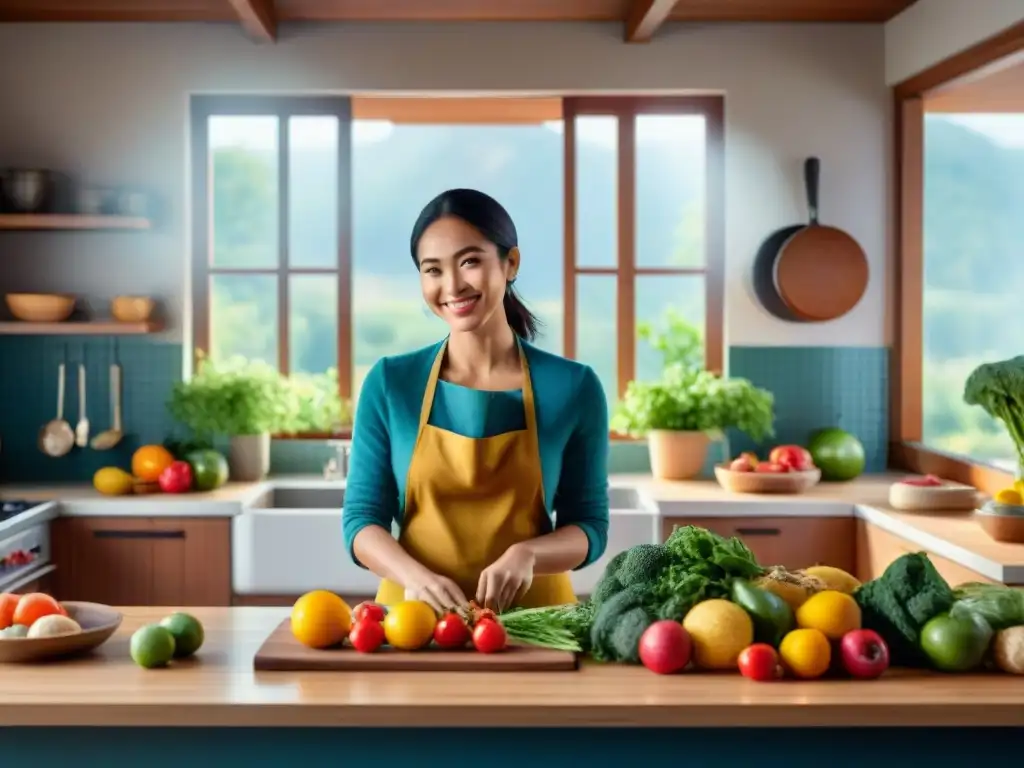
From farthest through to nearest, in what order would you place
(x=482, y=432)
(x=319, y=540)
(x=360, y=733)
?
(x=319, y=540) → (x=482, y=432) → (x=360, y=733)

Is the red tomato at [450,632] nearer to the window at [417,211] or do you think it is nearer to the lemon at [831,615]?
the lemon at [831,615]

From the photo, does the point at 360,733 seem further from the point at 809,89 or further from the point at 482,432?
the point at 809,89

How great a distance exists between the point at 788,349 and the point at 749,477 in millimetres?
837

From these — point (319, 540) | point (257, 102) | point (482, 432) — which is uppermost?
point (257, 102)

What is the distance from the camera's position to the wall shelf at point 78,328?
4.96m

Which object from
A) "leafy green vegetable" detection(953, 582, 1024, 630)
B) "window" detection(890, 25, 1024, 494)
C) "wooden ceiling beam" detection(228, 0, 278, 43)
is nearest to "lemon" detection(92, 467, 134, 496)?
"wooden ceiling beam" detection(228, 0, 278, 43)

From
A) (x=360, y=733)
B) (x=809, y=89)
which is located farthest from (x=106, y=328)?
(x=360, y=733)

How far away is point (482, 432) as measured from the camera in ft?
9.21

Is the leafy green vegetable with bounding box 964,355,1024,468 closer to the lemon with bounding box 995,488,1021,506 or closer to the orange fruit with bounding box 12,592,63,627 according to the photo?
the lemon with bounding box 995,488,1021,506

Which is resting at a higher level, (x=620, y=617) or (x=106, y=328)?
(x=106, y=328)

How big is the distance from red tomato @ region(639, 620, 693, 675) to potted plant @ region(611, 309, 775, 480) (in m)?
2.87

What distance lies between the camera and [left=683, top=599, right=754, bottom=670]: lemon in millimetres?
2164

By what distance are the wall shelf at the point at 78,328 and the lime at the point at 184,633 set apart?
2.90 m

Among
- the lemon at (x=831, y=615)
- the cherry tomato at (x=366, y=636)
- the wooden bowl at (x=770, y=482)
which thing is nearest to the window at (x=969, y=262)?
the wooden bowl at (x=770, y=482)
